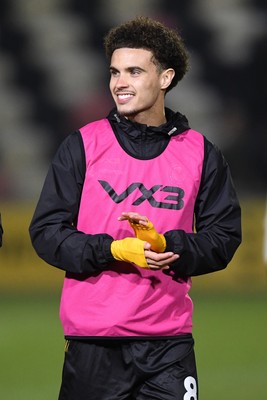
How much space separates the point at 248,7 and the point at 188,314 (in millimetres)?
10362

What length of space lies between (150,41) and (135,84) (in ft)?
0.65

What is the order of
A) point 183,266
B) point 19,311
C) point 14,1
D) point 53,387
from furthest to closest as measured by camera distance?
point 14,1 → point 19,311 → point 53,387 → point 183,266

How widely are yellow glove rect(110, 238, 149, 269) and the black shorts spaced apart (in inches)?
14.0

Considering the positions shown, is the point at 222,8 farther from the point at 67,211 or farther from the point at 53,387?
the point at 67,211

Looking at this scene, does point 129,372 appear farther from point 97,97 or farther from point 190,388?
point 97,97

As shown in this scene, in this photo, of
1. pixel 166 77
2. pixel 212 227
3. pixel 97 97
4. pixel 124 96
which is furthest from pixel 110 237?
pixel 97 97

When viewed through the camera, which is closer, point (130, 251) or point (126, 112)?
point (130, 251)

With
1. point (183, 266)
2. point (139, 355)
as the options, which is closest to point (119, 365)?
point (139, 355)

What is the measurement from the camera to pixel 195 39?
14188 millimetres

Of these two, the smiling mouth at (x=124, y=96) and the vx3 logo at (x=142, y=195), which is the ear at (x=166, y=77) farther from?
the vx3 logo at (x=142, y=195)

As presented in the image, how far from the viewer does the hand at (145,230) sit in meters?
4.00

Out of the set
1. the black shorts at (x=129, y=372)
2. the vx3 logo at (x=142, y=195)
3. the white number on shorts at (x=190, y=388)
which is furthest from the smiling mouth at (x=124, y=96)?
the white number on shorts at (x=190, y=388)

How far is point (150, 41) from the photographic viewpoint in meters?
4.43

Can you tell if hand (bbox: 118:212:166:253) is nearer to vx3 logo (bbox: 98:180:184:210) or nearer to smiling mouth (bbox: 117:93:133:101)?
vx3 logo (bbox: 98:180:184:210)
